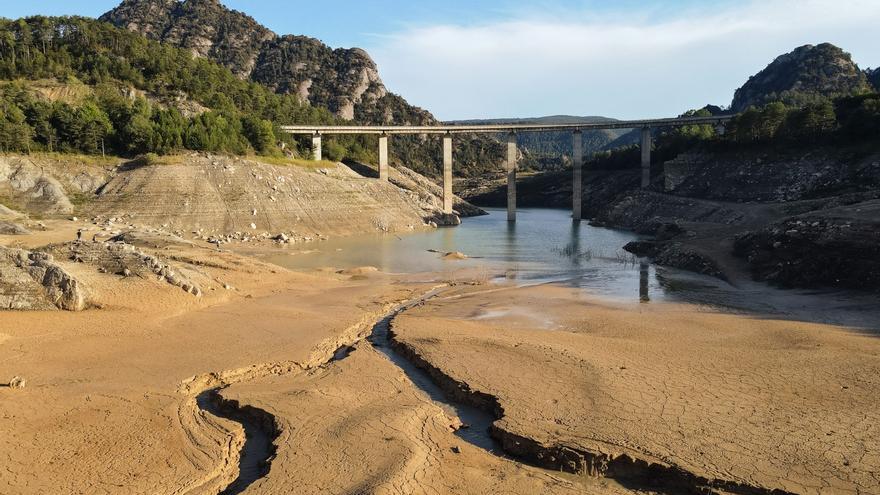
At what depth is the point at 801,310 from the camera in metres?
27.7

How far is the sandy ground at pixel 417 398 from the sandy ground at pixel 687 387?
68 mm

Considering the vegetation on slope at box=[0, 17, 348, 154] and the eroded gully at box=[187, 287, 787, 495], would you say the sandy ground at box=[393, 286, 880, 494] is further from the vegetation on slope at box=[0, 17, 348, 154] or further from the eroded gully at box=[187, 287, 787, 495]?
the vegetation on slope at box=[0, 17, 348, 154]

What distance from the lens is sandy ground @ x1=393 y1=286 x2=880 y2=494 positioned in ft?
38.9

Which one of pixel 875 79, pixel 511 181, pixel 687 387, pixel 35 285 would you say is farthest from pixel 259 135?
pixel 875 79

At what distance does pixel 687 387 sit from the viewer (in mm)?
15953

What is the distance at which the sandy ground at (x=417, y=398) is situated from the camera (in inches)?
447

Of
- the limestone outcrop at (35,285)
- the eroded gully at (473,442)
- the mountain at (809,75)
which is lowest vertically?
the eroded gully at (473,442)

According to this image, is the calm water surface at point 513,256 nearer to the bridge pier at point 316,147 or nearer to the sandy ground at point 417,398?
the sandy ground at point 417,398

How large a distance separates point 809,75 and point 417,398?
18522 cm

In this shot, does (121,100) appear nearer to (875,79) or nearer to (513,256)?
(513,256)

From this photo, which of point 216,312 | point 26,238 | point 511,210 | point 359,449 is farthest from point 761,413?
point 511,210

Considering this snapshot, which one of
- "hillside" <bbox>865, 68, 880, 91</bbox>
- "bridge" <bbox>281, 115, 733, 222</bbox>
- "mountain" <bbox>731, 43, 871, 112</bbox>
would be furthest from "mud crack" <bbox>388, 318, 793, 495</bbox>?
"hillside" <bbox>865, 68, 880, 91</bbox>

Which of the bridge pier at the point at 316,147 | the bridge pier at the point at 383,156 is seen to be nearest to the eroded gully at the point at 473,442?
the bridge pier at the point at 316,147

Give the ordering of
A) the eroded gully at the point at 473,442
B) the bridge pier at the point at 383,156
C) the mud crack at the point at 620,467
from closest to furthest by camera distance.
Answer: the mud crack at the point at 620,467 → the eroded gully at the point at 473,442 → the bridge pier at the point at 383,156
